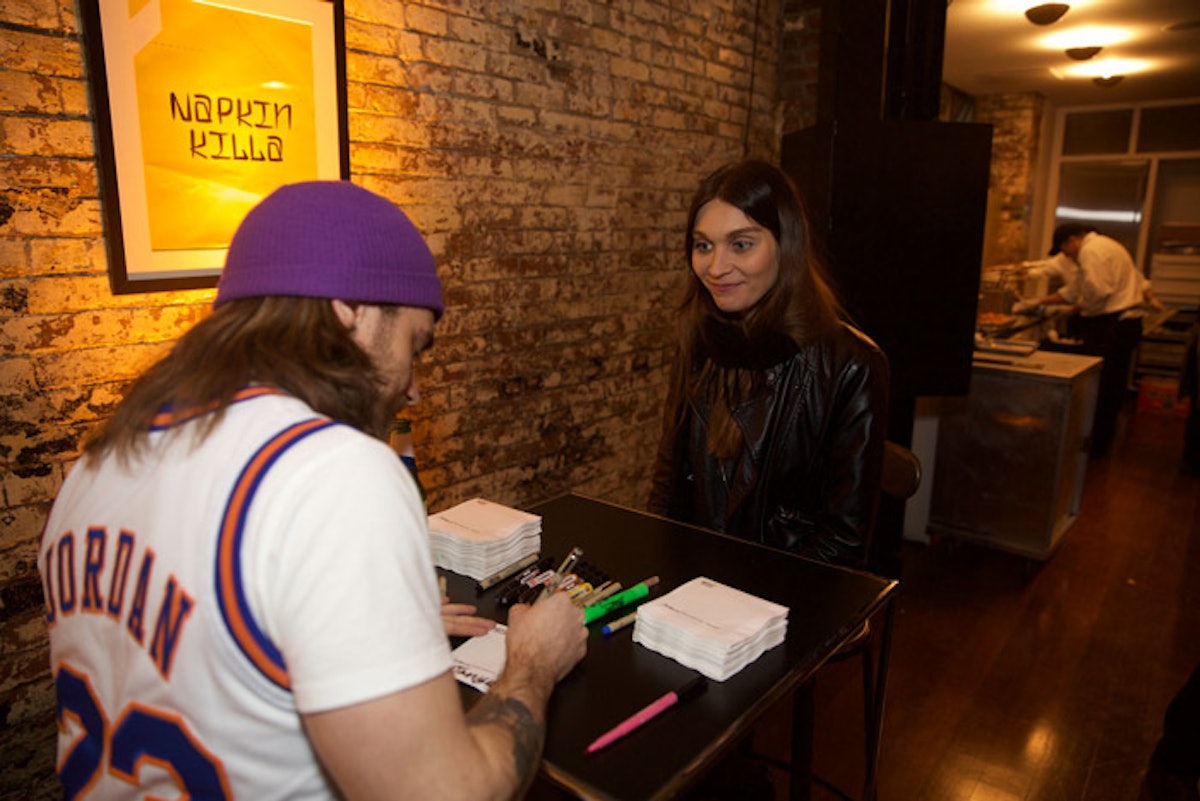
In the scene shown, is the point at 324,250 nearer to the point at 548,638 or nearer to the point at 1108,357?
the point at 548,638

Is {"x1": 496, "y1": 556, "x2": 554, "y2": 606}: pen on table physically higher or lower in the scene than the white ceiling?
lower

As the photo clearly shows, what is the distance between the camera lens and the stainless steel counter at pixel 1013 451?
3.75 metres

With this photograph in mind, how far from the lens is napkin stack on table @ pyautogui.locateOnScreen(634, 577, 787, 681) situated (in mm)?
1152

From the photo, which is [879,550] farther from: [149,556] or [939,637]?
[149,556]

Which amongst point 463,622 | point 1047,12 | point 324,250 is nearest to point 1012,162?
point 1047,12

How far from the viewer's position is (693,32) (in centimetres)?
368

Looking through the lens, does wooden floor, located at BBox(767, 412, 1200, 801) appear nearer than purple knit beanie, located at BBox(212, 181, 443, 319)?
No

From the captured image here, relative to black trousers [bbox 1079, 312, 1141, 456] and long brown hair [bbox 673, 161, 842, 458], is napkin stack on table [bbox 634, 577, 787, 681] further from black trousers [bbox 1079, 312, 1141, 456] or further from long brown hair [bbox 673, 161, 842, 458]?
black trousers [bbox 1079, 312, 1141, 456]

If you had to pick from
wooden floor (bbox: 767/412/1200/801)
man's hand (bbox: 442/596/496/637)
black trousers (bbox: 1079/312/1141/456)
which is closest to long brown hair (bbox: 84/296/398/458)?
man's hand (bbox: 442/596/496/637)

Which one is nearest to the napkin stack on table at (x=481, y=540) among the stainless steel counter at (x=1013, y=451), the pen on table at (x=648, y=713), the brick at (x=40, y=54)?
the pen on table at (x=648, y=713)

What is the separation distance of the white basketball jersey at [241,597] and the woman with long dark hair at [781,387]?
1282mm

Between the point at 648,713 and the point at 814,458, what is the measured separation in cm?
101

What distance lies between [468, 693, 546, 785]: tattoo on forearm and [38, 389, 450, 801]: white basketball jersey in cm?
16

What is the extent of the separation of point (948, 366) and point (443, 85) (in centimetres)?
222
